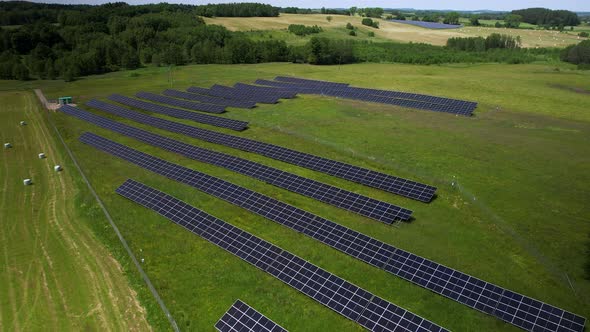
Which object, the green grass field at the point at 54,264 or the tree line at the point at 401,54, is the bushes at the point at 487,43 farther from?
the green grass field at the point at 54,264

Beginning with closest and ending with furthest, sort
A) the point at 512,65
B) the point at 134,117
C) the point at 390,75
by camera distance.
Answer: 1. the point at 134,117
2. the point at 390,75
3. the point at 512,65

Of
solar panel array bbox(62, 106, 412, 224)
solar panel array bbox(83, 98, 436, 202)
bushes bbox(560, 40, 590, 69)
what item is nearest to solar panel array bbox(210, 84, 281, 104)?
solar panel array bbox(83, 98, 436, 202)

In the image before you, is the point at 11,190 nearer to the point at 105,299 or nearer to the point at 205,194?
the point at 205,194

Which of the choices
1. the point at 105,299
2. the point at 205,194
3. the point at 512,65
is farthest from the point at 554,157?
the point at 512,65

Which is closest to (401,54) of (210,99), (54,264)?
(210,99)

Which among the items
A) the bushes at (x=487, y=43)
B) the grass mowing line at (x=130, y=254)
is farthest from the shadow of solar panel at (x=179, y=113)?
the bushes at (x=487, y=43)
